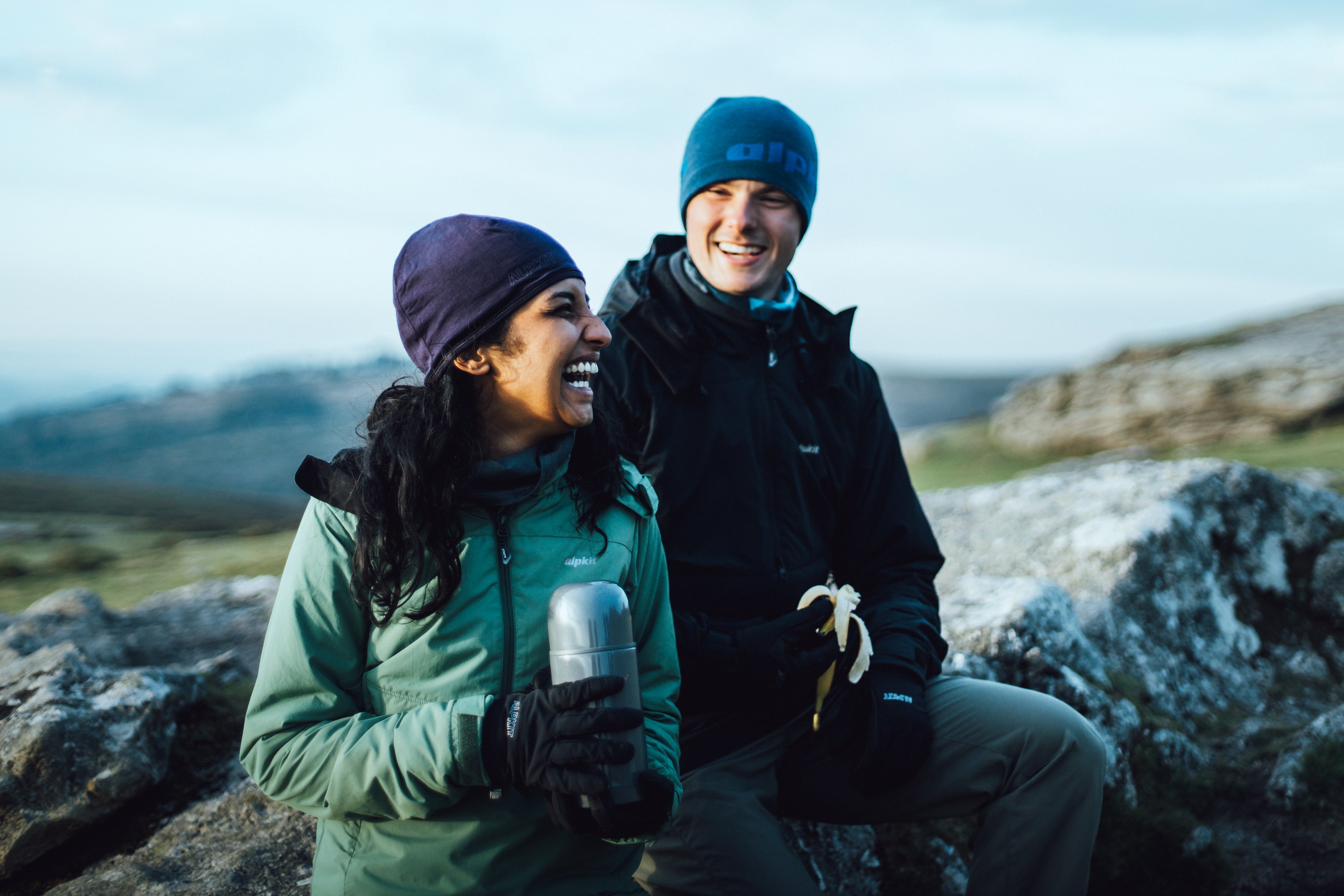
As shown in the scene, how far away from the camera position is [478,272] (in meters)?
2.42

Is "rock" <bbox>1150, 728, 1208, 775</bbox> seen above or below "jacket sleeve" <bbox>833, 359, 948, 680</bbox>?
below

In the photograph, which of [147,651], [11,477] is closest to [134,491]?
[11,477]

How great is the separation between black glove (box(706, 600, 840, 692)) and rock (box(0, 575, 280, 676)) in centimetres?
303

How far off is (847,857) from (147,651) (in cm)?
412

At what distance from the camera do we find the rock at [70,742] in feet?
10.2

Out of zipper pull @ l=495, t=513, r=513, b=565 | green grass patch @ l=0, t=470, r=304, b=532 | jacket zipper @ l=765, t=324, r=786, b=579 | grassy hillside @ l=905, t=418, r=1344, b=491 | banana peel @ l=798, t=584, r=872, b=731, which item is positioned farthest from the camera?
grassy hillside @ l=905, t=418, r=1344, b=491

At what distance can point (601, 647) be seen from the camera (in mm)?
2145

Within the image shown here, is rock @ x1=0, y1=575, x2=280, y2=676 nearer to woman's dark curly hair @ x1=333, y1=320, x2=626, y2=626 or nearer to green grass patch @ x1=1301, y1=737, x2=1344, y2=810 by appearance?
woman's dark curly hair @ x1=333, y1=320, x2=626, y2=626

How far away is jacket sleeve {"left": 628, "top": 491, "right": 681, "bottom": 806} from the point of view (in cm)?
249

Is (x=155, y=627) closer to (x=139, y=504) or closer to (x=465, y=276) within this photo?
(x=465, y=276)

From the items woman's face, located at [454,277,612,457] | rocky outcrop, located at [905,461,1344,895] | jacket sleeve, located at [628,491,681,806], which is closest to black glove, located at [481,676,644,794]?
jacket sleeve, located at [628,491,681,806]

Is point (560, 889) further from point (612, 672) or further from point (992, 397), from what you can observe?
point (992, 397)

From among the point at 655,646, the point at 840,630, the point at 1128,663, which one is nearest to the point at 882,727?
the point at 840,630

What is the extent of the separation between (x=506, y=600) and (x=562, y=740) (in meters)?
0.43
